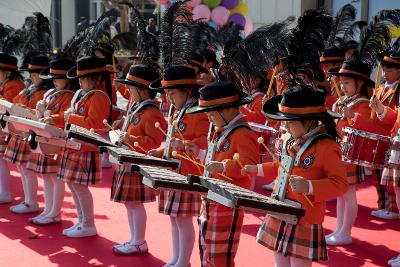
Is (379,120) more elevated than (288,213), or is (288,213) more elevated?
(379,120)

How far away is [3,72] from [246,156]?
160 inches

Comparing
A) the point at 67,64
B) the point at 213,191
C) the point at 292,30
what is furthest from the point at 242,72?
the point at 67,64

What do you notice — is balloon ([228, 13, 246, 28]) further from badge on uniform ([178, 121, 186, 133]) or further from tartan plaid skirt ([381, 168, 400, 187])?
badge on uniform ([178, 121, 186, 133])

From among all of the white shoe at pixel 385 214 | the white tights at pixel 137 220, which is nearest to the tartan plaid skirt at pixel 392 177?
the white shoe at pixel 385 214

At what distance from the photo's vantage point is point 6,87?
7.04 meters

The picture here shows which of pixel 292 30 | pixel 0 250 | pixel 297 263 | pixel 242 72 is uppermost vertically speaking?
pixel 292 30

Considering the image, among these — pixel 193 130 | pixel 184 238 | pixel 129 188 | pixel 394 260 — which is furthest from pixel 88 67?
pixel 394 260

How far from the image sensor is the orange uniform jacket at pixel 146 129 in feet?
16.3

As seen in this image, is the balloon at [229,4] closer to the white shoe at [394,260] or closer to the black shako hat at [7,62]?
the black shako hat at [7,62]

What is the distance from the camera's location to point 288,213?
322 centimetres

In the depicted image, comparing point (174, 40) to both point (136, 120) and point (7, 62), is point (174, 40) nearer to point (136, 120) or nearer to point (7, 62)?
point (136, 120)

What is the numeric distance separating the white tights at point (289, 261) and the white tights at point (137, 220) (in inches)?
67.7

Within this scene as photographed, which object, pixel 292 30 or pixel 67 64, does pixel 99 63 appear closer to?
pixel 67 64

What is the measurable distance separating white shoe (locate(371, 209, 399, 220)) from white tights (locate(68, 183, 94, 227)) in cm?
269
